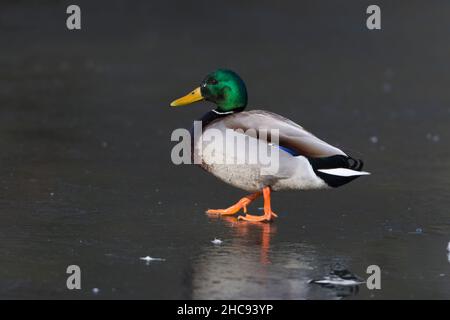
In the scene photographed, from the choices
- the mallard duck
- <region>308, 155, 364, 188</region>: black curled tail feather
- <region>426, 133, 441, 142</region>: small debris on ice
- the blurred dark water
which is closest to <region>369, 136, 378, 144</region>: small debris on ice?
the blurred dark water

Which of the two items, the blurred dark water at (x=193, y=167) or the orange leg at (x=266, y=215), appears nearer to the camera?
the blurred dark water at (x=193, y=167)

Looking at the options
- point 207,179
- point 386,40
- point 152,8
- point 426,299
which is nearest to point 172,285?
point 426,299

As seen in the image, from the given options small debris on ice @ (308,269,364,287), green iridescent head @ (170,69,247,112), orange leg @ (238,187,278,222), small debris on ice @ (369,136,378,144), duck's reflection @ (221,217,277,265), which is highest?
green iridescent head @ (170,69,247,112)

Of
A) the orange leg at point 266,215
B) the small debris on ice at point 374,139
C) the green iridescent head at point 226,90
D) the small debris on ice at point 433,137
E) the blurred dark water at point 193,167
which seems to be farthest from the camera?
the small debris on ice at point 433,137

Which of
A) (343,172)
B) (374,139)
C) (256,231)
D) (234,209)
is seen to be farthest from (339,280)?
(374,139)

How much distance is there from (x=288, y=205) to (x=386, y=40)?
1084cm

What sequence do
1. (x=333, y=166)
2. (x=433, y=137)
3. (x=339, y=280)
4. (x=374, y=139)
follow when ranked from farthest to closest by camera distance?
1. (x=433, y=137)
2. (x=374, y=139)
3. (x=333, y=166)
4. (x=339, y=280)

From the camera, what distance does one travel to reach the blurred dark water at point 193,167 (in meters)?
5.59

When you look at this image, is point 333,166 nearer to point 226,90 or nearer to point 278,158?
point 278,158

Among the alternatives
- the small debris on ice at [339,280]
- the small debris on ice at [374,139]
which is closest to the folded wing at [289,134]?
the small debris on ice at [339,280]

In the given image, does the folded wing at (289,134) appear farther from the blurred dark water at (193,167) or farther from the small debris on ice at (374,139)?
the small debris on ice at (374,139)

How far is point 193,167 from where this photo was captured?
8.65m

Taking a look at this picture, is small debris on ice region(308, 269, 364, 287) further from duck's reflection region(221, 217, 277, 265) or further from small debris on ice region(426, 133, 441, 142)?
small debris on ice region(426, 133, 441, 142)

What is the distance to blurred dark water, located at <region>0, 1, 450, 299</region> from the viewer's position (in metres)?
5.59
